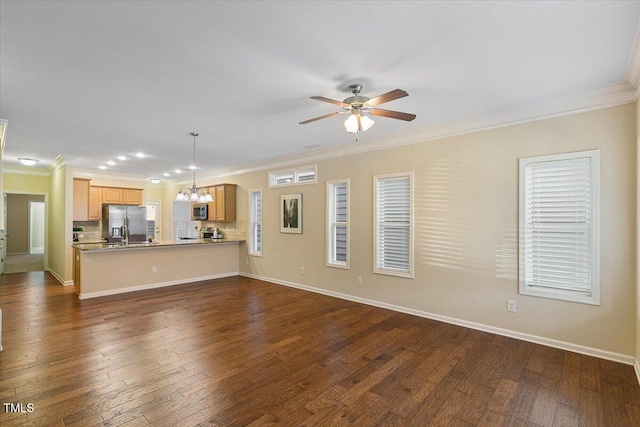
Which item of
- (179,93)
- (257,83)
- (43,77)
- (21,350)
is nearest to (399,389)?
(257,83)

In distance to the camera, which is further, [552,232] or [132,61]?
[552,232]

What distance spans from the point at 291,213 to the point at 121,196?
549 cm

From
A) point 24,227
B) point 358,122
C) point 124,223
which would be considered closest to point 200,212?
point 124,223

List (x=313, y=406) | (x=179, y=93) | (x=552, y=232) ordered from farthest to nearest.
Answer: (x=552, y=232)
(x=179, y=93)
(x=313, y=406)

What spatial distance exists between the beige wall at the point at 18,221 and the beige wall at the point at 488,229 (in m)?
11.0

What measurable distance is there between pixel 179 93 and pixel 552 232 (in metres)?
4.18

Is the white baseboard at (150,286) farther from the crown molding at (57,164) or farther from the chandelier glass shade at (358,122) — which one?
the chandelier glass shade at (358,122)

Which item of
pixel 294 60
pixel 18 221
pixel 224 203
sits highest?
pixel 294 60

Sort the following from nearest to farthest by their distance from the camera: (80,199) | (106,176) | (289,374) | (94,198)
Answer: (289,374) < (80,199) < (94,198) < (106,176)

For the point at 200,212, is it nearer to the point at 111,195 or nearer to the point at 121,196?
the point at 121,196

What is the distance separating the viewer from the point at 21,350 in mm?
3180

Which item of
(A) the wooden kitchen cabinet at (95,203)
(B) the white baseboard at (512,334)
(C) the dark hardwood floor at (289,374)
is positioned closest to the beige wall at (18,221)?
(A) the wooden kitchen cabinet at (95,203)

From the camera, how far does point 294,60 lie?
2484 millimetres

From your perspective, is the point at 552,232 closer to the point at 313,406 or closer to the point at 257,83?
the point at 313,406
